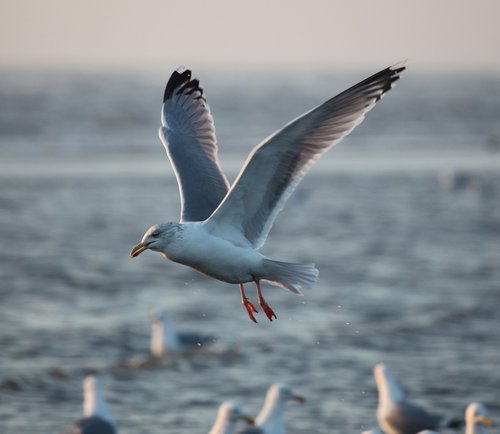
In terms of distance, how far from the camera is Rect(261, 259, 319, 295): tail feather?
20.5 ft

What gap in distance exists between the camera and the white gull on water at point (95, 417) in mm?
8094

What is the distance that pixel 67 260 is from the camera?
14.6 metres

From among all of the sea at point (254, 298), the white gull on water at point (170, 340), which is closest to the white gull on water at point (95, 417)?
the sea at point (254, 298)

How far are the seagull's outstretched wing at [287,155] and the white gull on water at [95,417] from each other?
244cm

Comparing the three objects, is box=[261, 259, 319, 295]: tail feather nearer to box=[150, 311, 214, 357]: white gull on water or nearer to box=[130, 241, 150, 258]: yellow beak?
box=[130, 241, 150, 258]: yellow beak

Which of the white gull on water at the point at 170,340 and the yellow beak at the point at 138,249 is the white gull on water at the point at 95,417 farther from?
the yellow beak at the point at 138,249

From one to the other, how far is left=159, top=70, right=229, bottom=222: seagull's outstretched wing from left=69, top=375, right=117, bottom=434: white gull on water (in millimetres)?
1978

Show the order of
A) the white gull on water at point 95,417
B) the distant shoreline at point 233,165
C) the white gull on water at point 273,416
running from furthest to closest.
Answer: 1. the distant shoreline at point 233,165
2. the white gull on water at point 273,416
3. the white gull on water at point 95,417

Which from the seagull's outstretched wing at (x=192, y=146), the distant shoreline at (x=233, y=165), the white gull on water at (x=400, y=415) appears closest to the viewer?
the seagull's outstretched wing at (x=192, y=146)

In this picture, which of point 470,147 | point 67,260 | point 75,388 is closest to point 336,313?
point 75,388

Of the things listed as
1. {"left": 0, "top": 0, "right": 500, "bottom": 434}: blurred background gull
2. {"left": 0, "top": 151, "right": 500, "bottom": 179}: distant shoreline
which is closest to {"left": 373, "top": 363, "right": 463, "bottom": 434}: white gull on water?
{"left": 0, "top": 0, "right": 500, "bottom": 434}: blurred background gull

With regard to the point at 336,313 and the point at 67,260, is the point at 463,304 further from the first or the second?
the point at 67,260

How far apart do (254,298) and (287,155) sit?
21.2 feet

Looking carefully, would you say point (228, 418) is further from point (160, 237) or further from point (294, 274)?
point (160, 237)
